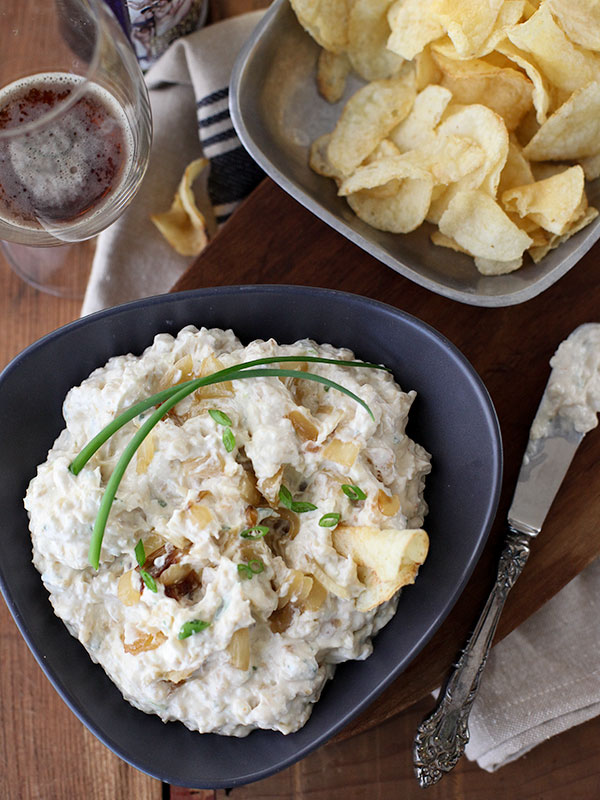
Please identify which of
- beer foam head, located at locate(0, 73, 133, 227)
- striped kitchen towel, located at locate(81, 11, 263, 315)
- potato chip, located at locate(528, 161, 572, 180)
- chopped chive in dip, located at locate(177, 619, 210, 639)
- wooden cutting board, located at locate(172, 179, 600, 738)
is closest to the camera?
chopped chive in dip, located at locate(177, 619, 210, 639)

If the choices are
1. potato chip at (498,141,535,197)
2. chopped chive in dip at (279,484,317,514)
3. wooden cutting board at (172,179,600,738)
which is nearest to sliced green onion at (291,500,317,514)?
chopped chive in dip at (279,484,317,514)

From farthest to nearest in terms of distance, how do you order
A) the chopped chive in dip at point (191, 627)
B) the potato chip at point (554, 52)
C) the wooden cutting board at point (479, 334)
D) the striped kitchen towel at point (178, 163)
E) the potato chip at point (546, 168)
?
1. the striped kitchen towel at point (178, 163)
2. the potato chip at point (546, 168)
3. the wooden cutting board at point (479, 334)
4. the potato chip at point (554, 52)
5. the chopped chive in dip at point (191, 627)

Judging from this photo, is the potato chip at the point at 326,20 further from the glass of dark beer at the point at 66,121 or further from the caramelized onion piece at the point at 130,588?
the caramelized onion piece at the point at 130,588

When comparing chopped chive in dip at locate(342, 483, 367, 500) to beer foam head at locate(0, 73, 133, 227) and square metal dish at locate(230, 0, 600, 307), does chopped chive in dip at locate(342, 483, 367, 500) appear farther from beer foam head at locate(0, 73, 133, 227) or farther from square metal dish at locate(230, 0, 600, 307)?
beer foam head at locate(0, 73, 133, 227)

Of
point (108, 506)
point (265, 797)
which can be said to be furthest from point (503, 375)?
point (265, 797)

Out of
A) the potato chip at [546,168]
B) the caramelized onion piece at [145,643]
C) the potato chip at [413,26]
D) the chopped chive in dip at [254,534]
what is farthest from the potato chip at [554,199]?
the caramelized onion piece at [145,643]

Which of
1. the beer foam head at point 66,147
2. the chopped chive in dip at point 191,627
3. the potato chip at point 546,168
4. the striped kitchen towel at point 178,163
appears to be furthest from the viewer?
the striped kitchen towel at point 178,163

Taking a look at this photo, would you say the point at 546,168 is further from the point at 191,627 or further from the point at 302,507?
the point at 191,627
